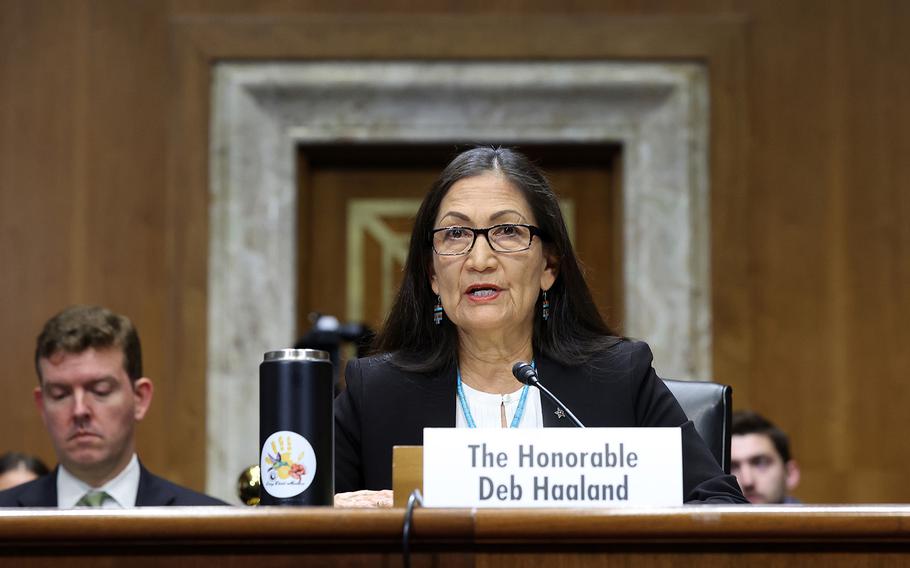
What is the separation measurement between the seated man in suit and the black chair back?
1.18 m

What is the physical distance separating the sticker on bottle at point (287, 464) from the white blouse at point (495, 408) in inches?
31.6

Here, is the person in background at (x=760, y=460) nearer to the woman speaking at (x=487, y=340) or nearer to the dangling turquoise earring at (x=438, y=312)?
the woman speaking at (x=487, y=340)

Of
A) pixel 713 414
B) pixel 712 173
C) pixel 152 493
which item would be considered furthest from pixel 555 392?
pixel 712 173

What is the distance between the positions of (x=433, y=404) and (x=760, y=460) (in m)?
1.57

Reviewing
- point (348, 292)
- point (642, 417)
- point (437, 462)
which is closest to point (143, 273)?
point (348, 292)

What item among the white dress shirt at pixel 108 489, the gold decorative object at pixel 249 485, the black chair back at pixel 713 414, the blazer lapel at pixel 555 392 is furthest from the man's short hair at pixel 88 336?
the black chair back at pixel 713 414

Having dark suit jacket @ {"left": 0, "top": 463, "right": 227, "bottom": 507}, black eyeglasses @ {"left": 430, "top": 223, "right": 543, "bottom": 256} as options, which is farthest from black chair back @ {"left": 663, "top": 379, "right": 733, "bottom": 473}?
dark suit jacket @ {"left": 0, "top": 463, "right": 227, "bottom": 507}

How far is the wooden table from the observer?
4.52 feet

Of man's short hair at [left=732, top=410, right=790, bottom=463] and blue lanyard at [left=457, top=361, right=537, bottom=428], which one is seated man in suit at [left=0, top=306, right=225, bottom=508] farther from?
man's short hair at [left=732, top=410, right=790, bottom=463]

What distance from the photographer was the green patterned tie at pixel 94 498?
302cm

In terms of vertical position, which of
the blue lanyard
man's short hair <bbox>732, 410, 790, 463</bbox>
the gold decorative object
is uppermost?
the blue lanyard

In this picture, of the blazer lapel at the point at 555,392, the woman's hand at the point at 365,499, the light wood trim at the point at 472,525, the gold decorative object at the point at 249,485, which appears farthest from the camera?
the gold decorative object at the point at 249,485

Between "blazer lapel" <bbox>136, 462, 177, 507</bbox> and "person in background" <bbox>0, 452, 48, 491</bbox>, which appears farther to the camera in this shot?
"person in background" <bbox>0, 452, 48, 491</bbox>

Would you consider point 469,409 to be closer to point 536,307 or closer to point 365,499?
point 536,307
